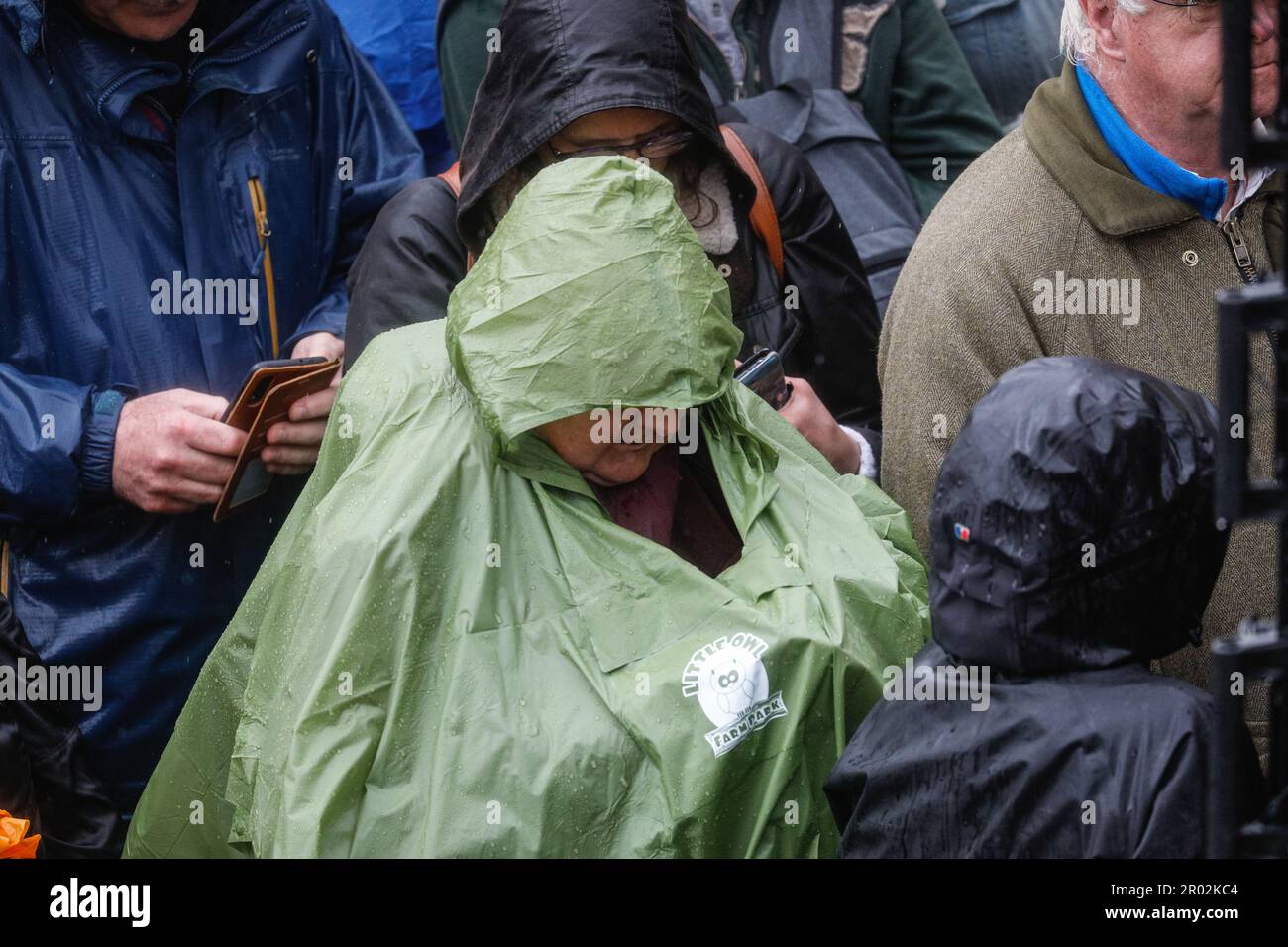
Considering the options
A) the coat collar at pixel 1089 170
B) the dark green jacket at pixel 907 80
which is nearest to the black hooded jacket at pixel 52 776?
the dark green jacket at pixel 907 80

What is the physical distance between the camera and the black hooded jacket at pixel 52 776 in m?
3.13

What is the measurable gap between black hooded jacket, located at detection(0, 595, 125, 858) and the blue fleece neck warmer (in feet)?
6.86

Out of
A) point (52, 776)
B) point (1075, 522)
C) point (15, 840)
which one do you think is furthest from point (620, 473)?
point (52, 776)

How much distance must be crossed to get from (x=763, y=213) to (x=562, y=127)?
454mm

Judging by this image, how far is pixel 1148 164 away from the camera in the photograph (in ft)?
9.27

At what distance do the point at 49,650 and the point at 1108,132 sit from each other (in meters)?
2.13

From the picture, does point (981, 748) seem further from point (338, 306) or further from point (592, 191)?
point (338, 306)

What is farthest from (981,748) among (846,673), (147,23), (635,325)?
(147,23)

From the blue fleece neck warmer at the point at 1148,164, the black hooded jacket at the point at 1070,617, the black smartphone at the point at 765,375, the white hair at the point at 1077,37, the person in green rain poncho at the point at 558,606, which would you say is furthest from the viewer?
the black smartphone at the point at 765,375

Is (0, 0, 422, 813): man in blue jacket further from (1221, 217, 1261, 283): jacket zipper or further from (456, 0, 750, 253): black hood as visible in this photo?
(1221, 217, 1261, 283): jacket zipper

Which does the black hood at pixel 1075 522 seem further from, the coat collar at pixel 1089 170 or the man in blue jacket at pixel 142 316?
the man in blue jacket at pixel 142 316

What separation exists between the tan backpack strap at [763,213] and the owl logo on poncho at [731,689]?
1082mm

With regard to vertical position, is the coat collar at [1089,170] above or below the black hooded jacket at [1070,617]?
above

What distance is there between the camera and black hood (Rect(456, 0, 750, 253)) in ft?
10.2
